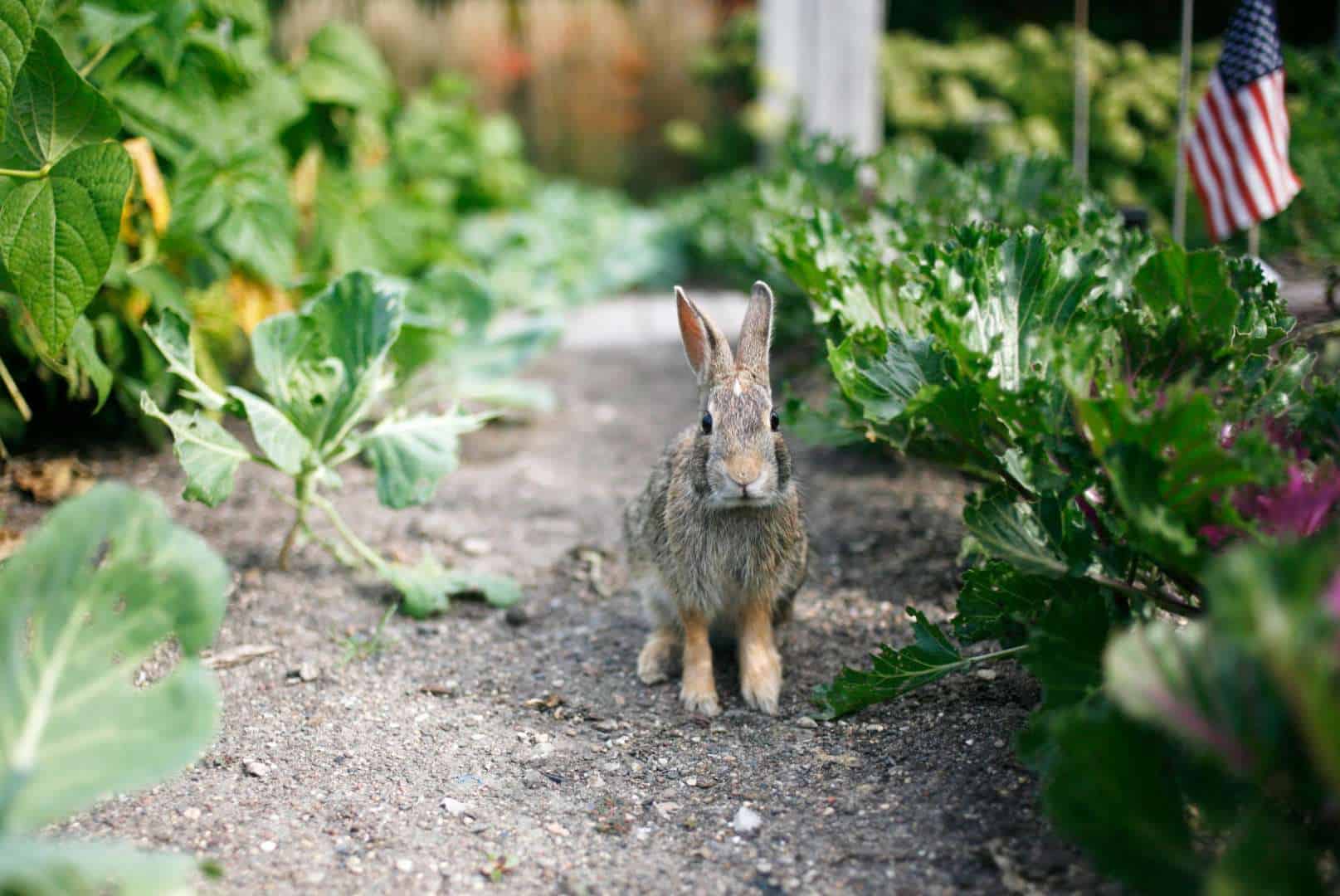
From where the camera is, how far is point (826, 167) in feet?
18.8

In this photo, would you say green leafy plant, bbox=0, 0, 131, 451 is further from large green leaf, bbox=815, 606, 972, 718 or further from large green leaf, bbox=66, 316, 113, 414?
large green leaf, bbox=815, 606, 972, 718

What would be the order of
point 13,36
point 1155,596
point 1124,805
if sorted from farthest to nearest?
point 13,36 < point 1155,596 < point 1124,805

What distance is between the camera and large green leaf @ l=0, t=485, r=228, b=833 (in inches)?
70.6

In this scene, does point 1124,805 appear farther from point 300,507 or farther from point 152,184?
point 152,184

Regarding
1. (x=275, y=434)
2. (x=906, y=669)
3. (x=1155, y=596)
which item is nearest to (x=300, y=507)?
(x=275, y=434)

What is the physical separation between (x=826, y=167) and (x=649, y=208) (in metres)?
7.20

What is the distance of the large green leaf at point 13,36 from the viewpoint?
269 centimetres

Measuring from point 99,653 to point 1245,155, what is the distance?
14.5ft

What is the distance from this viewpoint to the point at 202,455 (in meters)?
3.31

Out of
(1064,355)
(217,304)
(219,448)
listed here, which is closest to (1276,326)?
(1064,355)

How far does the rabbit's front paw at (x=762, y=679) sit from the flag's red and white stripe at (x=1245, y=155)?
2.72m

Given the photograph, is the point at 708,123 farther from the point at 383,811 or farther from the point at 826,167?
the point at 383,811

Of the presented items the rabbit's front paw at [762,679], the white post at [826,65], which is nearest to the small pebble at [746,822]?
the rabbit's front paw at [762,679]

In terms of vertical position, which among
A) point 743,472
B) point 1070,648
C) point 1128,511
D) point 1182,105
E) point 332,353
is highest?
point 1182,105
